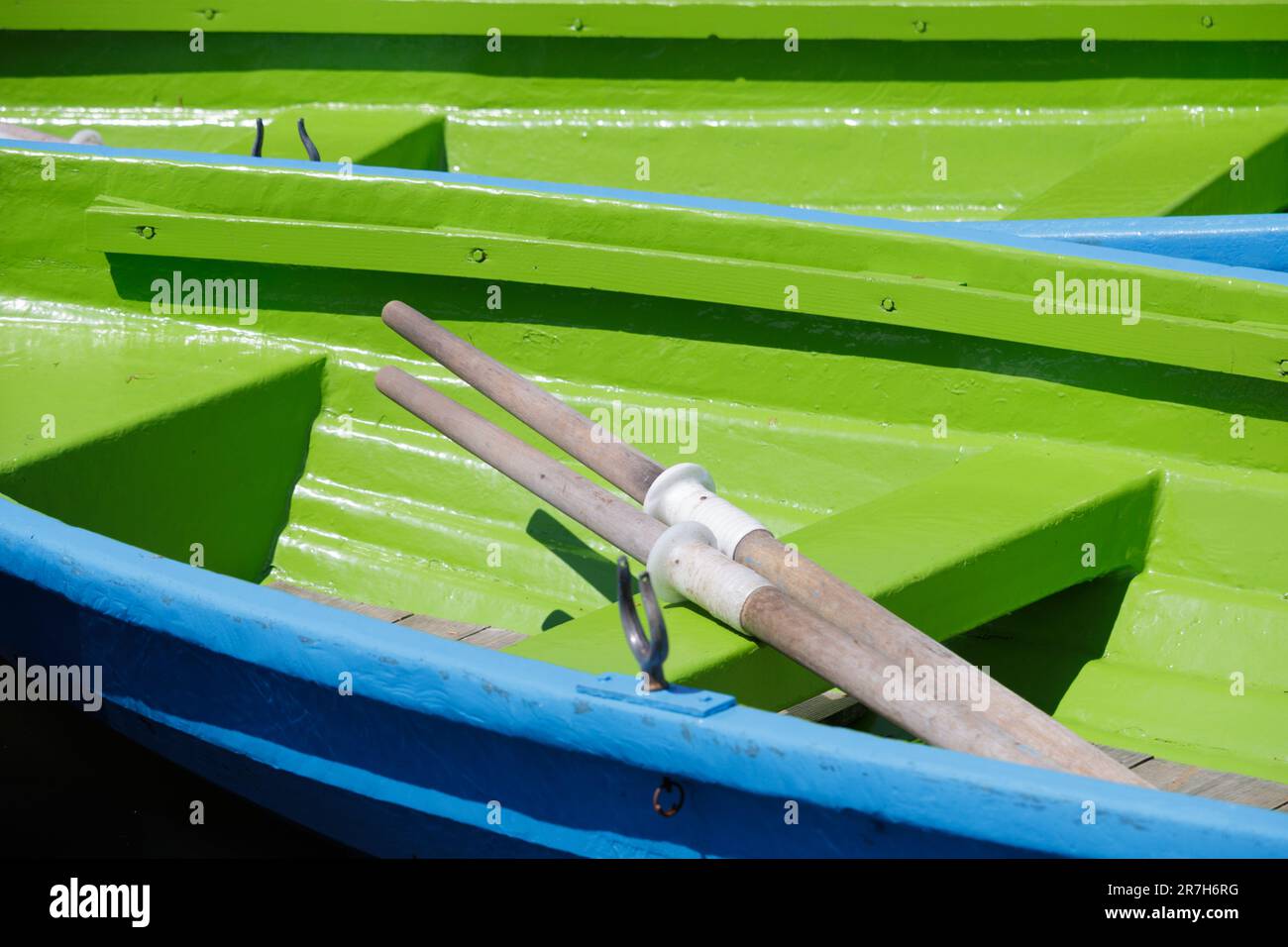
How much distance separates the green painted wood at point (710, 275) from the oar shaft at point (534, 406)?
272 millimetres

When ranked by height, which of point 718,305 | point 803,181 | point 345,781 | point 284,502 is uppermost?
point 803,181

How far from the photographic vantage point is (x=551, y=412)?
2605 millimetres

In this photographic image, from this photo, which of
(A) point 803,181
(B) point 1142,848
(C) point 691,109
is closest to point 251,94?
(C) point 691,109

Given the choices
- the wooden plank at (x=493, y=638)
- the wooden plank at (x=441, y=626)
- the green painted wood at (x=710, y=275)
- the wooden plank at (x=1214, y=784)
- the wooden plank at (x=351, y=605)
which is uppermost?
the green painted wood at (x=710, y=275)

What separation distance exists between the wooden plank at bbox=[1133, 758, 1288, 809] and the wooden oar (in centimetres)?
53

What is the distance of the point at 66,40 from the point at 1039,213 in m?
2.66

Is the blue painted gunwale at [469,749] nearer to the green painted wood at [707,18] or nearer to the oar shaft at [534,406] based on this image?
the oar shaft at [534,406]

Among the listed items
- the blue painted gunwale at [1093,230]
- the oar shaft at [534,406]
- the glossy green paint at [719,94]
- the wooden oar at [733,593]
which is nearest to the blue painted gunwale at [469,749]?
the wooden oar at [733,593]

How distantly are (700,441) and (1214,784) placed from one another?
1.14 m

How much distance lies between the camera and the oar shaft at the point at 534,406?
2461mm

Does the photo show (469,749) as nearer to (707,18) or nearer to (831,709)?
(831,709)

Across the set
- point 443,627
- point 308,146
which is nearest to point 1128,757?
point 443,627

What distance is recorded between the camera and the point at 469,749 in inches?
82.4
